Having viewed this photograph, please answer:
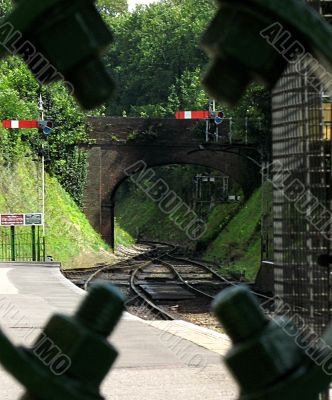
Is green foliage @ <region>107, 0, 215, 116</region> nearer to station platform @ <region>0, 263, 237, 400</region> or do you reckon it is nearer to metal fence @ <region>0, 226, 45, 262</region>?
metal fence @ <region>0, 226, 45, 262</region>

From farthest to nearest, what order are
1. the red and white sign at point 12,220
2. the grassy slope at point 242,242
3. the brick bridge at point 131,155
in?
the brick bridge at point 131,155 < the grassy slope at point 242,242 < the red and white sign at point 12,220

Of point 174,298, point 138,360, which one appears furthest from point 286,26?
point 174,298

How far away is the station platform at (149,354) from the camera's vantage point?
23.8ft

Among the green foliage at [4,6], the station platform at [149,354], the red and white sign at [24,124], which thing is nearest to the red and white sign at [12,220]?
the red and white sign at [24,124]

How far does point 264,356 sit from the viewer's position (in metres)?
1.62

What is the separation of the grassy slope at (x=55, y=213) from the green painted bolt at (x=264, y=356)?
97.7ft

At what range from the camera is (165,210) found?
58.4 m

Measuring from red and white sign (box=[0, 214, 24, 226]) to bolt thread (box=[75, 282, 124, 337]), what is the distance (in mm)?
24757

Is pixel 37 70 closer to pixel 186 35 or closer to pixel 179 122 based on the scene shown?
pixel 179 122

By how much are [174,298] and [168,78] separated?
4160 centimetres

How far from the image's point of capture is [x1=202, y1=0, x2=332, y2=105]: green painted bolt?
62.6 inches

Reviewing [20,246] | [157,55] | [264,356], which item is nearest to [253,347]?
[264,356]

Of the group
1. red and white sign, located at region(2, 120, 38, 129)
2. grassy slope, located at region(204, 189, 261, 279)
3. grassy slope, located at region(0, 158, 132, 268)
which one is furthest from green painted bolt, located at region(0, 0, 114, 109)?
grassy slope, located at region(0, 158, 132, 268)

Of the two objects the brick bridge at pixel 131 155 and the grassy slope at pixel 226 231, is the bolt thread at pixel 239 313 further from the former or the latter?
the brick bridge at pixel 131 155
